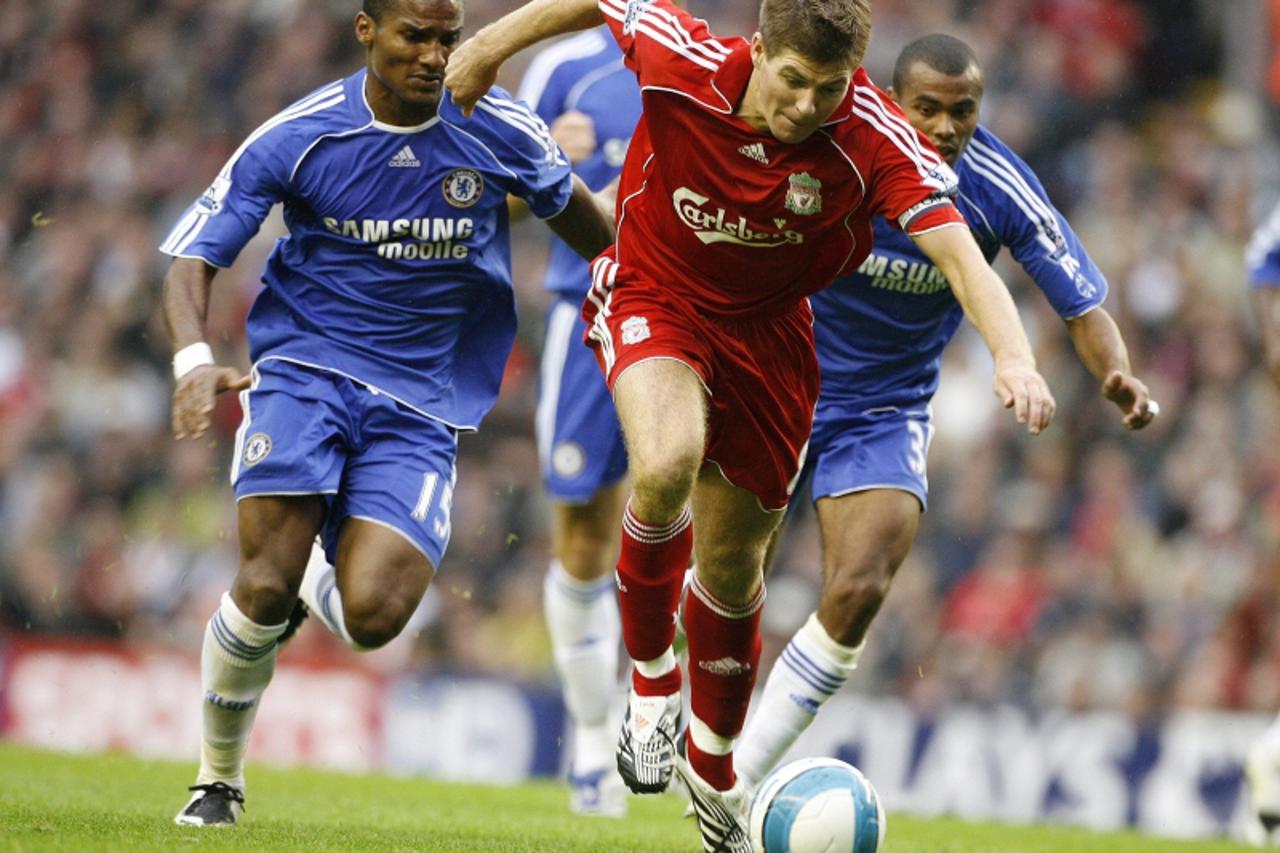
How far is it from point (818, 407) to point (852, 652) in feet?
3.23

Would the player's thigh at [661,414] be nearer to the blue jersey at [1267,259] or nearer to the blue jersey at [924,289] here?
the blue jersey at [924,289]

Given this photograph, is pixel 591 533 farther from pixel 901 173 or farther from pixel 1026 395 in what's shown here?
pixel 1026 395

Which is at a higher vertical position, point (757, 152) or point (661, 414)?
point (757, 152)

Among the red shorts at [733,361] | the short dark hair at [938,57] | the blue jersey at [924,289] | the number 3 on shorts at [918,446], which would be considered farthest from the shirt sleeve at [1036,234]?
the red shorts at [733,361]

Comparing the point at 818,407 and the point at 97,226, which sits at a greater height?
the point at 97,226

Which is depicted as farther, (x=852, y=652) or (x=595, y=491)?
(x=595, y=491)

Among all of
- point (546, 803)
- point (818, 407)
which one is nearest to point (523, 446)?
point (546, 803)

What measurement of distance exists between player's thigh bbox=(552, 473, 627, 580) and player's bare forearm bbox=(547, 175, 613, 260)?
5.44ft

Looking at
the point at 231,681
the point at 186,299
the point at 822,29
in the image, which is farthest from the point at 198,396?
the point at 822,29

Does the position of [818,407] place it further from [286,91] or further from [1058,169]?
[286,91]

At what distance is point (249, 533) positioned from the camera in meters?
6.16

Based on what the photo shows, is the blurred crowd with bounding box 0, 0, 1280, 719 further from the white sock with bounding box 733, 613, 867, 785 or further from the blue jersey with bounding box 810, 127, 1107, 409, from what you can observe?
the white sock with bounding box 733, 613, 867, 785

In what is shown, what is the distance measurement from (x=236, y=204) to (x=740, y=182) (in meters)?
1.74

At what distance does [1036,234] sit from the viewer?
22.9 ft
